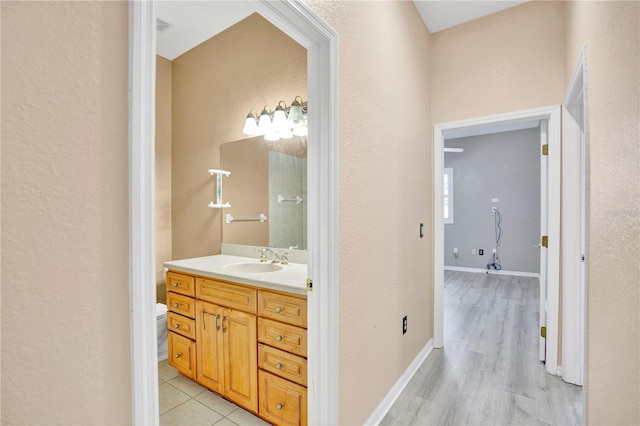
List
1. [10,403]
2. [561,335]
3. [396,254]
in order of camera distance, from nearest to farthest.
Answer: [10,403]
[396,254]
[561,335]

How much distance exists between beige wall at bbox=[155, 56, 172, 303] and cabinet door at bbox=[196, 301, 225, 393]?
1335 millimetres

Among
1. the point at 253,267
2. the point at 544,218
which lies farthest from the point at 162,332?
the point at 544,218

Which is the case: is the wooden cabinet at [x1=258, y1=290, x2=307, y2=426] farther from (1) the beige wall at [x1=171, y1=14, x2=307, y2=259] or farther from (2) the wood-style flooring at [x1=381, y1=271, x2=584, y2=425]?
(1) the beige wall at [x1=171, y1=14, x2=307, y2=259]

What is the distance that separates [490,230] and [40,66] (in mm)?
6855

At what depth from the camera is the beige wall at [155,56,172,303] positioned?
3109 mm

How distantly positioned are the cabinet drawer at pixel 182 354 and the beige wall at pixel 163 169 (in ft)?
3.30

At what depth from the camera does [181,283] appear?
216cm

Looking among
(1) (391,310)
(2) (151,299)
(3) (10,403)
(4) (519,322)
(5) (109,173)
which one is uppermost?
(5) (109,173)

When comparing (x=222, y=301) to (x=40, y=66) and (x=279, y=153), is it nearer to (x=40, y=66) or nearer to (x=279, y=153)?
(x=279, y=153)

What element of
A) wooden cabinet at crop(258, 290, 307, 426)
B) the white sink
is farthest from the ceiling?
wooden cabinet at crop(258, 290, 307, 426)

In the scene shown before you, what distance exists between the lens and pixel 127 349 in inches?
25.1

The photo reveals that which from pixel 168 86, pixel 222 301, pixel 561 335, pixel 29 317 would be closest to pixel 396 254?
pixel 222 301

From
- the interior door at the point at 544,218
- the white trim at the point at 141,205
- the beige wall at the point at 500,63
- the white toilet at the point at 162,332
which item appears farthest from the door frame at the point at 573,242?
the white toilet at the point at 162,332

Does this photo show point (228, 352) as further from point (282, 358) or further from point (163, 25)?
point (163, 25)
